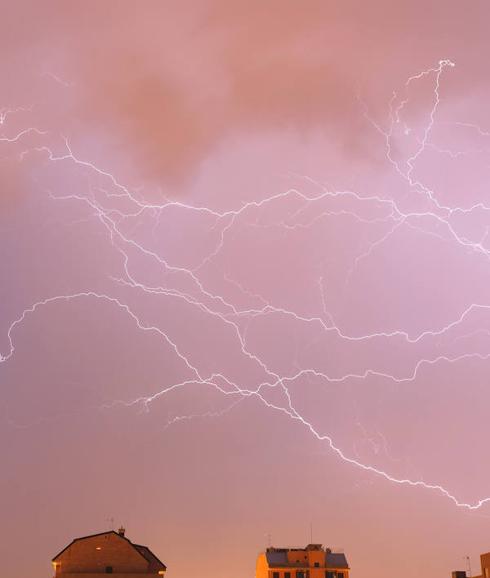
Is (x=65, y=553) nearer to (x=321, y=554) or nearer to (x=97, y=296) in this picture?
(x=97, y=296)

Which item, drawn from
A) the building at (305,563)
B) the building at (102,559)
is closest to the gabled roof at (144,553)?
the building at (102,559)

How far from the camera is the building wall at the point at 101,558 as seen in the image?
35406 mm

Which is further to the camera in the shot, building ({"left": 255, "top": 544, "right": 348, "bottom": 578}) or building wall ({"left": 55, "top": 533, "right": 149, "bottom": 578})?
building ({"left": 255, "top": 544, "right": 348, "bottom": 578})

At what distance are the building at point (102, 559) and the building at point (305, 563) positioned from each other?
16294 mm

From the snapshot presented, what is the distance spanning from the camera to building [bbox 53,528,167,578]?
116ft

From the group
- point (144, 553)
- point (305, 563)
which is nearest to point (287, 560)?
point (305, 563)

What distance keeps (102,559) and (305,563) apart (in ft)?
62.7

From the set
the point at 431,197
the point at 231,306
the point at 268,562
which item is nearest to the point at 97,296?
the point at 231,306

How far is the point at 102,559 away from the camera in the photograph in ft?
116

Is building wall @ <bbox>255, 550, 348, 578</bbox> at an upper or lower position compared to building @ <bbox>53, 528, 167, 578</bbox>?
upper

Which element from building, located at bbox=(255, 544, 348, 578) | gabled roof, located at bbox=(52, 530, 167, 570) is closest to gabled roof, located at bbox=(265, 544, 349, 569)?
building, located at bbox=(255, 544, 348, 578)

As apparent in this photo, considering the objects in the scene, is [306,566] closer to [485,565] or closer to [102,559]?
[102,559]

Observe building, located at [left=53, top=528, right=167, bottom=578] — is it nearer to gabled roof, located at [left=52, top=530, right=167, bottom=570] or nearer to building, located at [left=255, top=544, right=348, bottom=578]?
gabled roof, located at [left=52, top=530, right=167, bottom=570]

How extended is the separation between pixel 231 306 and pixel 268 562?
77.0ft
